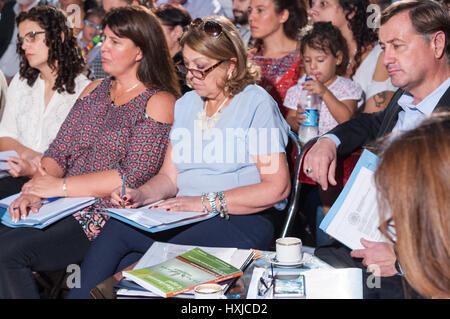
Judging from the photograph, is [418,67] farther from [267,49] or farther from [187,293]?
[267,49]

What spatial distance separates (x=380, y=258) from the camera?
5.87 feet

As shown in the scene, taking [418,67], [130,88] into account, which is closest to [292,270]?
[418,67]

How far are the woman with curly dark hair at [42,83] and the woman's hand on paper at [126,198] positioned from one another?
3.66 feet

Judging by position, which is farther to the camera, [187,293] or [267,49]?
[267,49]

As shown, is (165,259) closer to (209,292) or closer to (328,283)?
(209,292)

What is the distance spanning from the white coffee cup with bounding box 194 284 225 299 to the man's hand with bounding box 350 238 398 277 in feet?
1.82

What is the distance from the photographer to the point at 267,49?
4.08m

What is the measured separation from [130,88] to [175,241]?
41.9 inches

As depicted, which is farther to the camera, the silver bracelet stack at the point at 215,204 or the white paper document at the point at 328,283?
the silver bracelet stack at the point at 215,204

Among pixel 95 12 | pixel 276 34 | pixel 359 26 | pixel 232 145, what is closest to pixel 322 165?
pixel 232 145

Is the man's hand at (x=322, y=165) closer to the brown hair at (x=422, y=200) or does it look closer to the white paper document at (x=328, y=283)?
the white paper document at (x=328, y=283)

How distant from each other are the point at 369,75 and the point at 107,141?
1842 mm

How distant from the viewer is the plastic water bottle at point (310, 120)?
303 centimetres

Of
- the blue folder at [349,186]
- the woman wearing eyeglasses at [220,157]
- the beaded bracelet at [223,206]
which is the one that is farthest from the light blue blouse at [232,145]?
the blue folder at [349,186]
